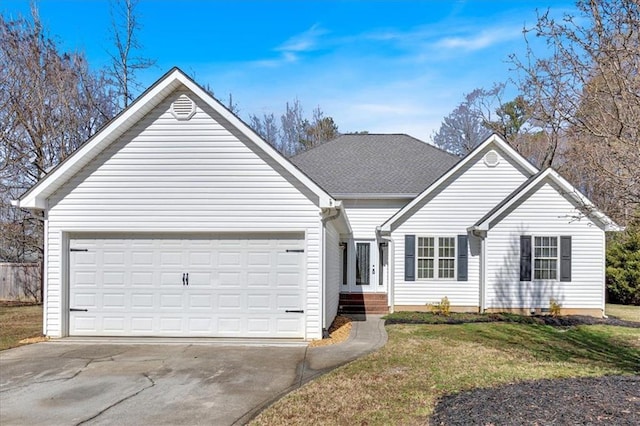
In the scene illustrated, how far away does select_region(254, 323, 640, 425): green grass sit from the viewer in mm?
5434

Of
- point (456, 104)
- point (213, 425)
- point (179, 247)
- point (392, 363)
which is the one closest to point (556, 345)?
point (392, 363)

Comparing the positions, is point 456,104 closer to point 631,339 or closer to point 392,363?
point 631,339

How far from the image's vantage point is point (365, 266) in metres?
16.1

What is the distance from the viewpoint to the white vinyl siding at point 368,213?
52.5 feet

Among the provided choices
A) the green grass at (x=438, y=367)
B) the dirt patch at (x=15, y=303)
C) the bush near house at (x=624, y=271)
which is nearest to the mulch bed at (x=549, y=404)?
the green grass at (x=438, y=367)

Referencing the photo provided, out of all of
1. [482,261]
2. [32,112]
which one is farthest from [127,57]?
[482,261]

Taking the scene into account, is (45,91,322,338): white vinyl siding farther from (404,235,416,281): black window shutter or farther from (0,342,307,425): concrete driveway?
(404,235,416,281): black window shutter

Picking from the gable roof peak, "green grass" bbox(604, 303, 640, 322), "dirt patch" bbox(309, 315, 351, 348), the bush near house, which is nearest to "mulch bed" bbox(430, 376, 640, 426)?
"dirt patch" bbox(309, 315, 351, 348)

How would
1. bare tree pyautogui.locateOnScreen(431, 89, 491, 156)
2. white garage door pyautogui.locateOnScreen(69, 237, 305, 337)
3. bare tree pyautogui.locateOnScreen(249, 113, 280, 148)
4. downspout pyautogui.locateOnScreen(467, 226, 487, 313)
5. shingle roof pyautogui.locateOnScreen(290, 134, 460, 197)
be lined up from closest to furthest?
white garage door pyautogui.locateOnScreen(69, 237, 305, 337) → downspout pyautogui.locateOnScreen(467, 226, 487, 313) → shingle roof pyautogui.locateOnScreen(290, 134, 460, 197) → bare tree pyautogui.locateOnScreen(431, 89, 491, 156) → bare tree pyautogui.locateOnScreen(249, 113, 280, 148)

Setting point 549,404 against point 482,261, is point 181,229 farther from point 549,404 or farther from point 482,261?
point 482,261

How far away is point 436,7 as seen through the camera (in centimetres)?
1232

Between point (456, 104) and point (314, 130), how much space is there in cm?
1059

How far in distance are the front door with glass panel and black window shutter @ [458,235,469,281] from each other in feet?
9.27

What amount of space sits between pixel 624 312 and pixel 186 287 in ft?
48.1
